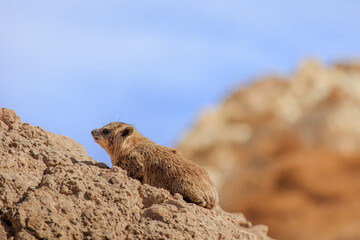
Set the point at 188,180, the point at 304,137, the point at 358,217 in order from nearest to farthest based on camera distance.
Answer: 1. the point at 188,180
2. the point at 304,137
3. the point at 358,217

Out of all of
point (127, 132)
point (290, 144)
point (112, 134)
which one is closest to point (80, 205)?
point (127, 132)

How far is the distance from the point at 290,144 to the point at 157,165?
666 inches

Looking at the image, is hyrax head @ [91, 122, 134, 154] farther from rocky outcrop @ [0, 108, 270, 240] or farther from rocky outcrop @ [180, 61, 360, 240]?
rocky outcrop @ [180, 61, 360, 240]

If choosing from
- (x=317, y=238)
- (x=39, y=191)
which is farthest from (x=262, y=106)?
(x=39, y=191)

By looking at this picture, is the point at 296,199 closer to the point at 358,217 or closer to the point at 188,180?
the point at 358,217

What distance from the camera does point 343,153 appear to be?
23688mm

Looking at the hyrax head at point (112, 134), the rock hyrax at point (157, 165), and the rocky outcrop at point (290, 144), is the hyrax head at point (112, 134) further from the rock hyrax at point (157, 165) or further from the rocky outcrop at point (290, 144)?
the rocky outcrop at point (290, 144)

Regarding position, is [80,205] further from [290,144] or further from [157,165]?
[290,144]

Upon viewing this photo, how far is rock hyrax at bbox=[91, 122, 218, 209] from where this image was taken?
743cm

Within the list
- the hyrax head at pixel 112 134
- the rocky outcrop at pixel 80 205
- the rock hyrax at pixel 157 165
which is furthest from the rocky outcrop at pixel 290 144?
the rocky outcrop at pixel 80 205

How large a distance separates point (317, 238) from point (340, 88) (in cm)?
676

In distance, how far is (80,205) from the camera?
6320 millimetres

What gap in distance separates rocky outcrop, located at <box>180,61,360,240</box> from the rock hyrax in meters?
14.4

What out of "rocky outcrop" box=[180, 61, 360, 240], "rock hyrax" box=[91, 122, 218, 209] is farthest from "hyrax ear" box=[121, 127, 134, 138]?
"rocky outcrop" box=[180, 61, 360, 240]
